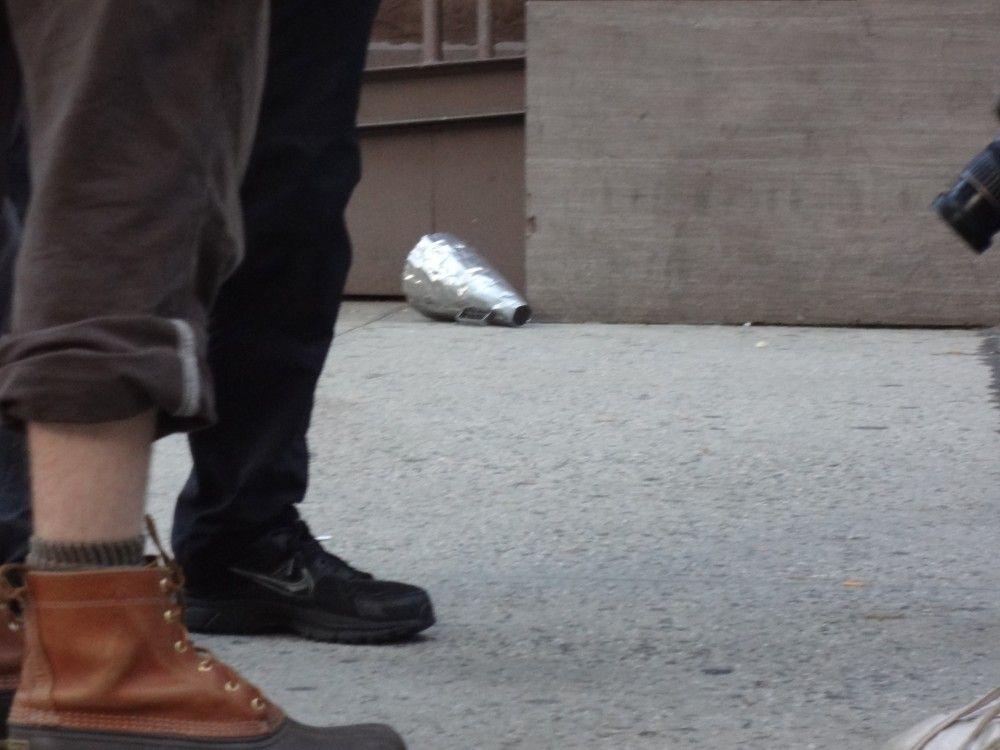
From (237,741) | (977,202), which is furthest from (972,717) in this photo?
(237,741)

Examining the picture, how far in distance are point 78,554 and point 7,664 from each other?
269 mm

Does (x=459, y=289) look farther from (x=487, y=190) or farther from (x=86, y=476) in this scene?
(x=86, y=476)

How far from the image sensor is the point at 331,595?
219 cm

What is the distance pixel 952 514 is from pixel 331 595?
4.03 feet

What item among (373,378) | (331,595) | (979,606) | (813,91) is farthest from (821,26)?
(331,595)

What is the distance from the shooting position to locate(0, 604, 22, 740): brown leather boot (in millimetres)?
1639

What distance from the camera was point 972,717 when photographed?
165 cm

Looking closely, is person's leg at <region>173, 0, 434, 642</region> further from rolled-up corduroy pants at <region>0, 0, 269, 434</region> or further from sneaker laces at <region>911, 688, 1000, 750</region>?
sneaker laces at <region>911, 688, 1000, 750</region>

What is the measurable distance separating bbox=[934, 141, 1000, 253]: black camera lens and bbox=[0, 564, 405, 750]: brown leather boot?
83cm

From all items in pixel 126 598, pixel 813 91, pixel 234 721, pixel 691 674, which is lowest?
pixel 691 674

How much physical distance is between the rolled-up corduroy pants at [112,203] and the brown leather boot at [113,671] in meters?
0.16

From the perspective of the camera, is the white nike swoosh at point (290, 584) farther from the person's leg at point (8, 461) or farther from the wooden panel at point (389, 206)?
the wooden panel at point (389, 206)

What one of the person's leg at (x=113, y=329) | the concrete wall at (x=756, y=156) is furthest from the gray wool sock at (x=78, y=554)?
the concrete wall at (x=756, y=156)

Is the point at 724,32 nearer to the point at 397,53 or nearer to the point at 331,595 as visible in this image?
the point at 397,53
